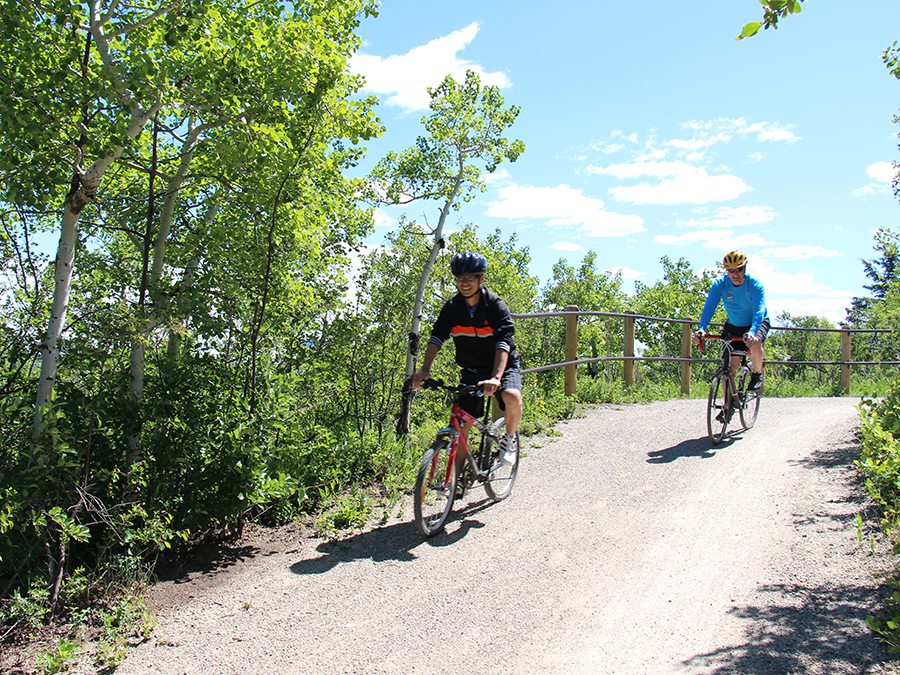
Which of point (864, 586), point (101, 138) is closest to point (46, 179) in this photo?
point (101, 138)

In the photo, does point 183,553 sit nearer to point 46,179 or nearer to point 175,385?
point 175,385

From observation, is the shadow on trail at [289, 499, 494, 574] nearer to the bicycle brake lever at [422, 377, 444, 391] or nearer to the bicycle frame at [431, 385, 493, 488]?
the bicycle frame at [431, 385, 493, 488]

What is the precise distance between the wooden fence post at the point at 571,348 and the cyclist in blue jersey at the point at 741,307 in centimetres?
206

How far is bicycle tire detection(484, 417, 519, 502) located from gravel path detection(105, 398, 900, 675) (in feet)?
0.36

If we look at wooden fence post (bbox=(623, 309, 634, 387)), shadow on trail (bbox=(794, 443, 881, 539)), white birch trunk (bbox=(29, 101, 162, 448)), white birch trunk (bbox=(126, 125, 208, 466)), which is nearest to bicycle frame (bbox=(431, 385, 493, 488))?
white birch trunk (bbox=(126, 125, 208, 466))

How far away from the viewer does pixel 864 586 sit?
3.42 metres

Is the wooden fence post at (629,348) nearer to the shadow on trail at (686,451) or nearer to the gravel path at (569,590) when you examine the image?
the shadow on trail at (686,451)

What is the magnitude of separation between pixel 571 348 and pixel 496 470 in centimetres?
441

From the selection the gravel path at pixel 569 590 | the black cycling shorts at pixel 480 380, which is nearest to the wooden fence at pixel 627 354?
the black cycling shorts at pixel 480 380

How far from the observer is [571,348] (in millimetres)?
9305

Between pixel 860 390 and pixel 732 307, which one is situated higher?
pixel 732 307

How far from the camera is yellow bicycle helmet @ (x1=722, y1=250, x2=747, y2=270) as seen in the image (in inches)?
284

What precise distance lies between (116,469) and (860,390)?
14.4 metres

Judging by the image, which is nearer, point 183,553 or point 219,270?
point 183,553
